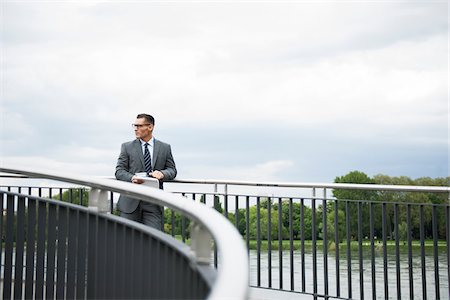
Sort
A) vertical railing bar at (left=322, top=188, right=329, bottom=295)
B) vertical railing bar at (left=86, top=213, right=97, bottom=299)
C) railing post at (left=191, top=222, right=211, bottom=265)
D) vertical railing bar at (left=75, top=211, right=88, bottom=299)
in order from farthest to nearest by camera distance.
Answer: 1. vertical railing bar at (left=322, top=188, right=329, bottom=295)
2. vertical railing bar at (left=75, top=211, right=88, bottom=299)
3. vertical railing bar at (left=86, top=213, right=97, bottom=299)
4. railing post at (left=191, top=222, right=211, bottom=265)

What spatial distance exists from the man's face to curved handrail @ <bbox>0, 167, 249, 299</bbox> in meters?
3.32

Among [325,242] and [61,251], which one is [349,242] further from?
[61,251]

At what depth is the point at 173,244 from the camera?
2.93 meters

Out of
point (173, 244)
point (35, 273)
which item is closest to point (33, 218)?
point (35, 273)

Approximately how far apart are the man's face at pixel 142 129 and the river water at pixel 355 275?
1.84m

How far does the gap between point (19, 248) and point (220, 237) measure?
121 inches

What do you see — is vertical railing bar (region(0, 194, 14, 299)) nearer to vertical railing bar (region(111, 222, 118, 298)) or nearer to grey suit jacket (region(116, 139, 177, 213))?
vertical railing bar (region(111, 222, 118, 298))

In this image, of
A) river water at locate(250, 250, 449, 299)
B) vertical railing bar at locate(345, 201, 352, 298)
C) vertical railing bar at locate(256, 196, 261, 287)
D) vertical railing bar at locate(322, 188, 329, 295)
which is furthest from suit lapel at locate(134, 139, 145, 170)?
vertical railing bar at locate(345, 201, 352, 298)

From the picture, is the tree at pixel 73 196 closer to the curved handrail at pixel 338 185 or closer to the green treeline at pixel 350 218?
the curved handrail at pixel 338 185

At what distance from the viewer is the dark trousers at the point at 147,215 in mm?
6906

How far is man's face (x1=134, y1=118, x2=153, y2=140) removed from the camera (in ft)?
23.7

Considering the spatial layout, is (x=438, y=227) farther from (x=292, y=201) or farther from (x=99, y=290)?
(x=99, y=290)

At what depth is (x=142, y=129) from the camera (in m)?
7.23

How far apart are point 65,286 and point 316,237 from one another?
3095 millimetres
